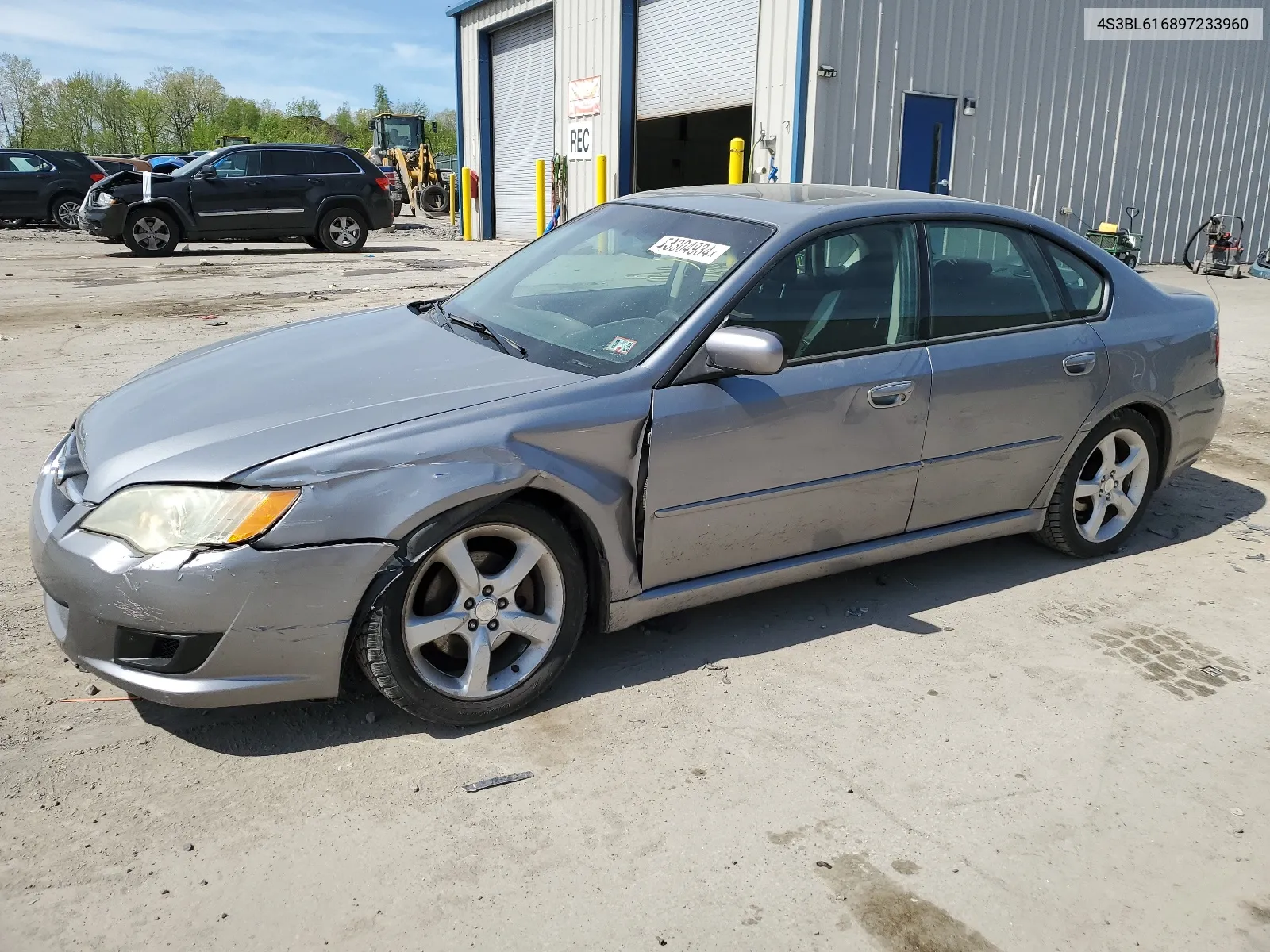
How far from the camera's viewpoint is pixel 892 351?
12.1ft

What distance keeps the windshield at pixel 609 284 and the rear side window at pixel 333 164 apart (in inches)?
577

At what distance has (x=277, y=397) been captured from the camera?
3.07m

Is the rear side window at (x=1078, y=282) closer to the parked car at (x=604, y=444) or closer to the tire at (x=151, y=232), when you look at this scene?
the parked car at (x=604, y=444)

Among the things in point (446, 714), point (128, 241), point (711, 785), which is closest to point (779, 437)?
point (711, 785)

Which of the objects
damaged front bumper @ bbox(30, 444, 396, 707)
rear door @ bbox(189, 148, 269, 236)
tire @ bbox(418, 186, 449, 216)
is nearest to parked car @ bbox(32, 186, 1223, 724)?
damaged front bumper @ bbox(30, 444, 396, 707)

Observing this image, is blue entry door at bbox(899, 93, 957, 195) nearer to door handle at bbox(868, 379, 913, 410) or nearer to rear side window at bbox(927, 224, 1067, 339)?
rear side window at bbox(927, 224, 1067, 339)

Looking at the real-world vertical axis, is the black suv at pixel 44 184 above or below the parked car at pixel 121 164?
below

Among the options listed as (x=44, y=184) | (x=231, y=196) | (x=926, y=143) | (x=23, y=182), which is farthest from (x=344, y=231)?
(x=926, y=143)

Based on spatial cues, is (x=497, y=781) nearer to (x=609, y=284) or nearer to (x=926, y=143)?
(x=609, y=284)

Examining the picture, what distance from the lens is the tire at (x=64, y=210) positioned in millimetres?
22297

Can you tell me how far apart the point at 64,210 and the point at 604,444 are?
77.3 feet

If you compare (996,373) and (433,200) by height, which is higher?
(433,200)

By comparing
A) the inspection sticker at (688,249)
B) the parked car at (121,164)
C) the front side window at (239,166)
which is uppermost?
the parked car at (121,164)

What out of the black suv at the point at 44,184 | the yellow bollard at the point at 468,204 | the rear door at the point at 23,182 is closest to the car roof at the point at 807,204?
the yellow bollard at the point at 468,204
